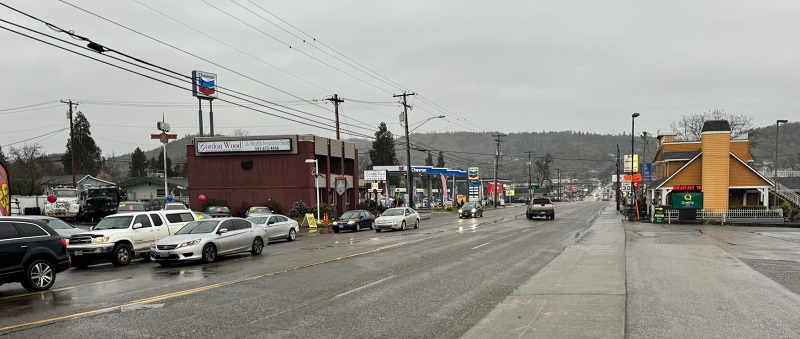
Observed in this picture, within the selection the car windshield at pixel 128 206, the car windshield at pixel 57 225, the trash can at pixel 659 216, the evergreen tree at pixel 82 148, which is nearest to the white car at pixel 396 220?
the car windshield at pixel 128 206

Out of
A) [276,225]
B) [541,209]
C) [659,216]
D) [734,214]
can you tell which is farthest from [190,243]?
[734,214]

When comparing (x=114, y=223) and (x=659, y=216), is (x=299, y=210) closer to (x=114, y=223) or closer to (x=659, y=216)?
(x=114, y=223)

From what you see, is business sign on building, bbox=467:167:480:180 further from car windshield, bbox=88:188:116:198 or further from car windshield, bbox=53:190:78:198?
car windshield, bbox=88:188:116:198

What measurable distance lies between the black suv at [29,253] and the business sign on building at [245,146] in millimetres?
30859

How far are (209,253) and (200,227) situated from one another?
1186 millimetres

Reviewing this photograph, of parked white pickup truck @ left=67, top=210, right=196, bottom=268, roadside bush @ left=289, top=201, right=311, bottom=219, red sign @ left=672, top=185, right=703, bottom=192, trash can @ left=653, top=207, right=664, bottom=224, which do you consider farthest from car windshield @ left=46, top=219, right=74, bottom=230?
red sign @ left=672, top=185, right=703, bottom=192

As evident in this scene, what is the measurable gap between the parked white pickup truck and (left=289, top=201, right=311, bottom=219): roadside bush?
20713 mm

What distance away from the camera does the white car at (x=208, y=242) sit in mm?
16016

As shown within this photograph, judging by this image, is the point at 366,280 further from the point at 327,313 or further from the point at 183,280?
the point at 183,280

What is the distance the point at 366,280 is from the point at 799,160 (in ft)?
354

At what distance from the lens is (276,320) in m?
8.47

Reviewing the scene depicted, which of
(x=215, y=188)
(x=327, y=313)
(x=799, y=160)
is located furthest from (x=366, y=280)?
(x=799, y=160)

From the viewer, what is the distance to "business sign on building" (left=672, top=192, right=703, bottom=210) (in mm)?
37562

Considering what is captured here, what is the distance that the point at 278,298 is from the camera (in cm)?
1032
